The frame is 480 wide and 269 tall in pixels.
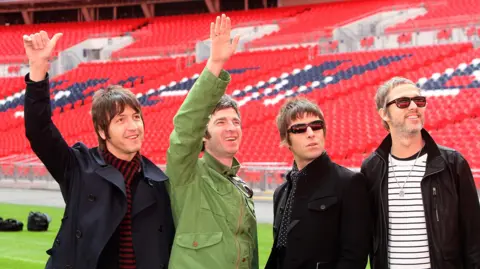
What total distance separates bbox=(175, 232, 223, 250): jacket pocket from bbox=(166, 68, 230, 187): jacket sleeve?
0.33 metres

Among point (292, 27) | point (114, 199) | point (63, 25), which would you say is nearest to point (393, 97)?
point (114, 199)

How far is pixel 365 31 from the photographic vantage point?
2589 centimetres

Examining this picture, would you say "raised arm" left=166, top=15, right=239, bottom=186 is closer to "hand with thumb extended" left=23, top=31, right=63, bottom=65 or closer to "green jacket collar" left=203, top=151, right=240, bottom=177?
"green jacket collar" left=203, top=151, right=240, bottom=177

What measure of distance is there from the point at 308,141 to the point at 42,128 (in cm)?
136

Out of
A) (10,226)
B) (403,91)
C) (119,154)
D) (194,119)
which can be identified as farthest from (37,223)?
(403,91)

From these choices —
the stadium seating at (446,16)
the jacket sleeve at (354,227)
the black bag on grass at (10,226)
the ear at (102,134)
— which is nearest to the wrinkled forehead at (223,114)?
the ear at (102,134)

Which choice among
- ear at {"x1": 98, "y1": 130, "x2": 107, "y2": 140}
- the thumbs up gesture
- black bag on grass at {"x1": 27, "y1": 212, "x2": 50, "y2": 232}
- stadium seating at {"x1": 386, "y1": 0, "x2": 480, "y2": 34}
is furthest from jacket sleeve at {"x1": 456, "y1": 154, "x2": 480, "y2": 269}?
stadium seating at {"x1": 386, "y1": 0, "x2": 480, "y2": 34}

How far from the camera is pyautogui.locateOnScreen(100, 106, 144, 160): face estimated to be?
3.13 m

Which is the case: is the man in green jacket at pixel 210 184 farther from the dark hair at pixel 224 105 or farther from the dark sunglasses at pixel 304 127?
the dark sunglasses at pixel 304 127

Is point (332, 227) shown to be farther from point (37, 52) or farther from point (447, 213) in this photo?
point (37, 52)

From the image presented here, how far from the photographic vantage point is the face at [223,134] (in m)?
3.35

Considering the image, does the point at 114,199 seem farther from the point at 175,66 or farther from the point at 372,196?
the point at 175,66

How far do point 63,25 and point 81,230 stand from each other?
35.4 meters

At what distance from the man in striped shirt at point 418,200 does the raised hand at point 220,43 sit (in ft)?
A: 3.23
